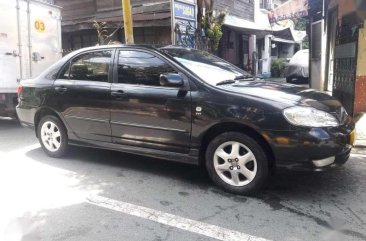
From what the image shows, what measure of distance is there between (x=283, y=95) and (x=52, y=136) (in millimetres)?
3464

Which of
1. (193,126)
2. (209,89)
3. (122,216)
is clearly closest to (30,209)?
(122,216)

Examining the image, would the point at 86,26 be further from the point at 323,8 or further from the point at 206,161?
the point at 206,161

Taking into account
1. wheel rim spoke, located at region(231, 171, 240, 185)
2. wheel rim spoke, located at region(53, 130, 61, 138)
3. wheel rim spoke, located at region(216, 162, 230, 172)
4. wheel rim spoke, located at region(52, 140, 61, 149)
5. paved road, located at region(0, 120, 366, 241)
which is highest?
wheel rim spoke, located at region(53, 130, 61, 138)

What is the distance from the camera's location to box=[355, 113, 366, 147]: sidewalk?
6452 mm

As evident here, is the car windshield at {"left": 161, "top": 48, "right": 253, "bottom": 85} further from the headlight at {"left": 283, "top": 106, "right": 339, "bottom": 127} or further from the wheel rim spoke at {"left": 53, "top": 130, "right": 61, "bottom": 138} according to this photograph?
the wheel rim spoke at {"left": 53, "top": 130, "right": 61, "bottom": 138}

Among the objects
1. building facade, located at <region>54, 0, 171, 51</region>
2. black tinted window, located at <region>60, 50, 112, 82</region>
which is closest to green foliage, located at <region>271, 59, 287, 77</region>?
building facade, located at <region>54, 0, 171, 51</region>

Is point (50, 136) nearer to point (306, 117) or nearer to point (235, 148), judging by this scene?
point (235, 148)

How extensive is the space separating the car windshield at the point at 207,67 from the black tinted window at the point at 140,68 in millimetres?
200

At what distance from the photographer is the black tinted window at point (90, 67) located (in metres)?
5.39

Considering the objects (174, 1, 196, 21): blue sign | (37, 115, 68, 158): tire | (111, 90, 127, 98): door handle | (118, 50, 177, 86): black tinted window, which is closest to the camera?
(118, 50, 177, 86): black tinted window

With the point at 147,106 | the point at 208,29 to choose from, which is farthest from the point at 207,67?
the point at 208,29

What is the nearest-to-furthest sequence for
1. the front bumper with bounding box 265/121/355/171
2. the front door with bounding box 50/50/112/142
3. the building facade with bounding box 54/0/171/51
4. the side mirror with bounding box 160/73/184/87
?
1. the front bumper with bounding box 265/121/355/171
2. the side mirror with bounding box 160/73/184/87
3. the front door with bounding box 50/50/112/142
4. the building facade with bounding box 54/0/171/51

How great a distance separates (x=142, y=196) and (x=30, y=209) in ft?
3.77

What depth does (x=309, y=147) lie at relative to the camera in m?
3.99
